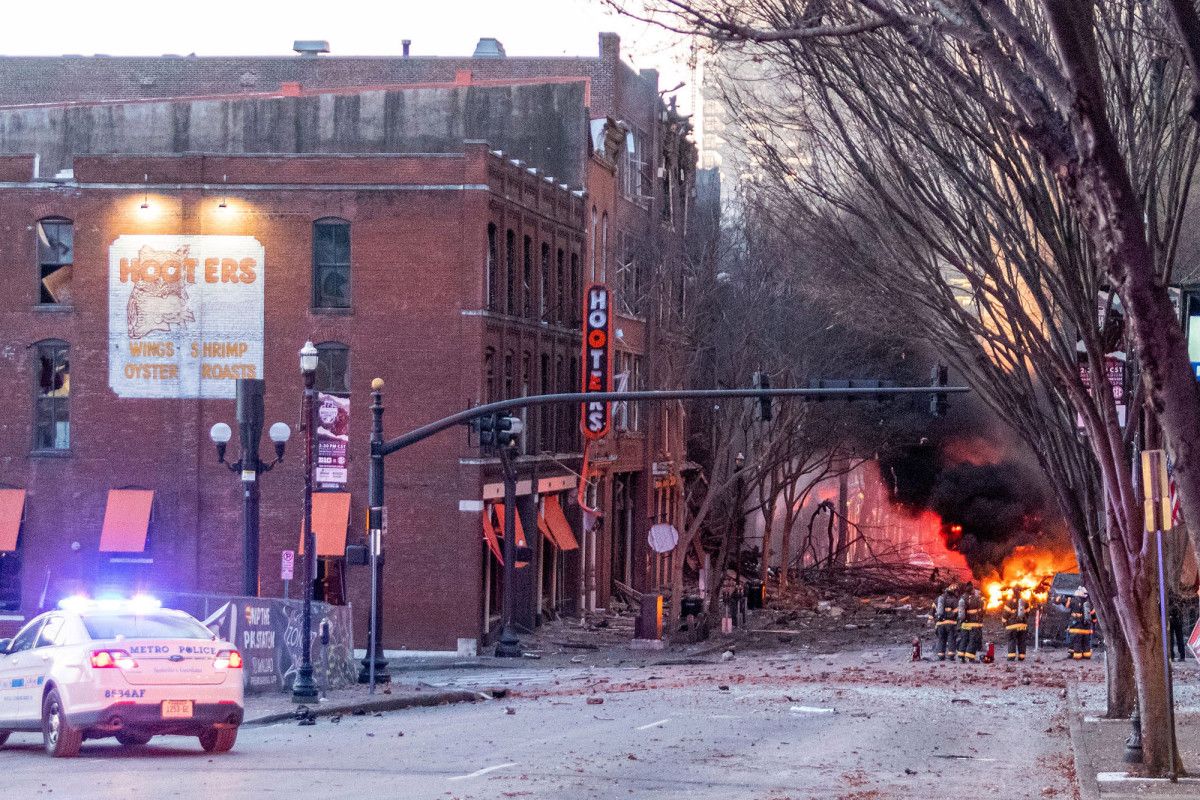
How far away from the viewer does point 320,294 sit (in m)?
40.3

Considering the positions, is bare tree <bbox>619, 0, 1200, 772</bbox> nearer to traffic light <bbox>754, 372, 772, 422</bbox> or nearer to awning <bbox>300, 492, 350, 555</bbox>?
traffic light <bbox>754, 372, 772, 422</bbox>

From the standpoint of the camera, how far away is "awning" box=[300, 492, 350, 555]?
3953 cm

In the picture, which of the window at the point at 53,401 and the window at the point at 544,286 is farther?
the window at the point at 544,286

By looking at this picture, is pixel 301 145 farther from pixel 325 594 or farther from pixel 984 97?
pixel 984 97

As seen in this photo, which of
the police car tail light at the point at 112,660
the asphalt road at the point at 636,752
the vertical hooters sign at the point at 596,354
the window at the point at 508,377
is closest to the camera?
the asphalt road at the point at 636,752

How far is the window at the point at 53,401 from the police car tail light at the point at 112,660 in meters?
24.9

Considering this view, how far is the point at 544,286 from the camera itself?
46.6m

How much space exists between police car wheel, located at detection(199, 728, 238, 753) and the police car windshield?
1.03m

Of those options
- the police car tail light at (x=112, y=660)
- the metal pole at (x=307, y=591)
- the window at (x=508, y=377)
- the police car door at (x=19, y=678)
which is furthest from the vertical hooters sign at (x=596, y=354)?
the police car tail light at (x=112, y=660)

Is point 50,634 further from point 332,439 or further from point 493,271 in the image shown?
point 493,271

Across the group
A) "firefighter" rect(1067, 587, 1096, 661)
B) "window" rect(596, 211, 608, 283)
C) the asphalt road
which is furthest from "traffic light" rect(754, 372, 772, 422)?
"window" rect(596, 211, 608, 283)

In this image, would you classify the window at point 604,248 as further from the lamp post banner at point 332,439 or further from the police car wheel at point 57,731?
the police car wheel at point 57,731

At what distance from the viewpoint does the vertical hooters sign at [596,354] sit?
149ft

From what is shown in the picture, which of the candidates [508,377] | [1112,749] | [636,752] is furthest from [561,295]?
[1112,749]
